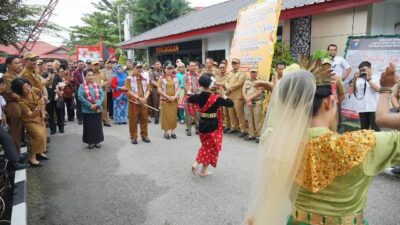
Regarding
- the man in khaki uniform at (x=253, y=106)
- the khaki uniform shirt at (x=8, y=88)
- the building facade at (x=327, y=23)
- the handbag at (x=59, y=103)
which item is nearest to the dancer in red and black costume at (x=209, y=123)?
the man in khaki uniform at (x=253, y=106)

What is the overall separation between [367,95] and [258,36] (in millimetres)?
3009

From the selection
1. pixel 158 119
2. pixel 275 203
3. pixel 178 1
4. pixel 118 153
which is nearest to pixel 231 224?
pixel 275 203

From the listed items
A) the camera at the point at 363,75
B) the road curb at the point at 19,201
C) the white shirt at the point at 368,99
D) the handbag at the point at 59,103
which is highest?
the camera at the point at 363,75

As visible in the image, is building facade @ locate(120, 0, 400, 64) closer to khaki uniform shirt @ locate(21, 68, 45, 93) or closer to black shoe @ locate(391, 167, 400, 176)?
black shoe @ locate(391, 167, 400, 176)

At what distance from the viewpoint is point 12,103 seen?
5.54 m

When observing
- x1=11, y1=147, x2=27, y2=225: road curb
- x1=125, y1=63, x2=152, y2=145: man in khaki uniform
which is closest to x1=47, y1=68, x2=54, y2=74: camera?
x1=125, y1=63, x2=152, y2=145: man in khaki uniform

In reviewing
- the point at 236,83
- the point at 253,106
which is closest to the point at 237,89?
the point at 236,83

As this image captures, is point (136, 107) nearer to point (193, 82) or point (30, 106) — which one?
point (193, 82)

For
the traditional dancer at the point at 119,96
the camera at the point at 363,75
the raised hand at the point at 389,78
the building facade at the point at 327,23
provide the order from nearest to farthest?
the raised hand at the point at 389,78 → the camera at the point at 363,75 → the building facade at the point at 327,23 → the traditional dancer at the point at 119,96

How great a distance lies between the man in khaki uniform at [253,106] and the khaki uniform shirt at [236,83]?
0.17 m

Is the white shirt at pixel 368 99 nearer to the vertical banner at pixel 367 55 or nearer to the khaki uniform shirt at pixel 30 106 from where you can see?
the vertical banner at pixel 367 55

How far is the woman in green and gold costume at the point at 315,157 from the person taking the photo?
1475 millimetres

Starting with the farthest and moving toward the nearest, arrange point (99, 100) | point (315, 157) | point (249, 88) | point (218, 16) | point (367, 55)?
point (218, 16)
point (249, 88)
point (99, 100)
point (367, 55)
point (315, 157)

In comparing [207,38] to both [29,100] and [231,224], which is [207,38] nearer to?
[29,100]
